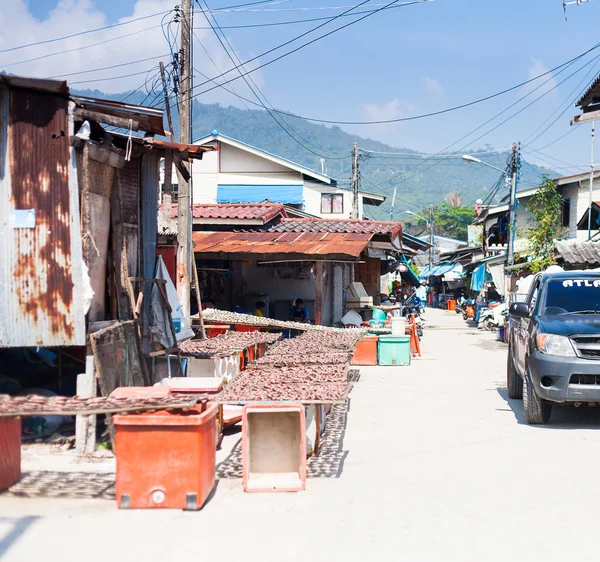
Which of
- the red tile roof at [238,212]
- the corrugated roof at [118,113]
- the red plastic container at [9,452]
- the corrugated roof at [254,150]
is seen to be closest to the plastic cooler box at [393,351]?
the red tile roof at [238,212]

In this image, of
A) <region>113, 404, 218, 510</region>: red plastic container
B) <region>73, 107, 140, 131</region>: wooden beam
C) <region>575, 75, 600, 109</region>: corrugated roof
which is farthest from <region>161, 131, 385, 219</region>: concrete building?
<region>113, 404, 218, 510</region>: red plastic container

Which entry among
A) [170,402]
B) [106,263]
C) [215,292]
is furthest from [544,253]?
[170,402]

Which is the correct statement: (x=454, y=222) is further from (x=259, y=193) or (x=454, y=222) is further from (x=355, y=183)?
(x=259, y=193)

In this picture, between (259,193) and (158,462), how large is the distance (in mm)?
31112

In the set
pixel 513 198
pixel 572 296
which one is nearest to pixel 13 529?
pixel 572 296

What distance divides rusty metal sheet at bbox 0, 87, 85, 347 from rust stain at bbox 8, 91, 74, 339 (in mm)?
12

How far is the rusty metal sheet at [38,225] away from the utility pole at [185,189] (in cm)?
600

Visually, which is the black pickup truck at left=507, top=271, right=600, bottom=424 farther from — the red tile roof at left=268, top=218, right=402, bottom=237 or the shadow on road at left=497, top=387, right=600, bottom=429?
the red tile roof at left=268, top=218, right=402, bottom=237

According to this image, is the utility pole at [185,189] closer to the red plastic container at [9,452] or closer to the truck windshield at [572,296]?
the truck windshield at [572,296]

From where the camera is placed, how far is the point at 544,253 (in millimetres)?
29422

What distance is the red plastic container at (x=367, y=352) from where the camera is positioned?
18.7 m

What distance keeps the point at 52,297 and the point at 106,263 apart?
1.21m

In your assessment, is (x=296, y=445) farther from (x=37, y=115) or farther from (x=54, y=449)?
(x=37, y=115)

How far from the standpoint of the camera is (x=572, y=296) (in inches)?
444
